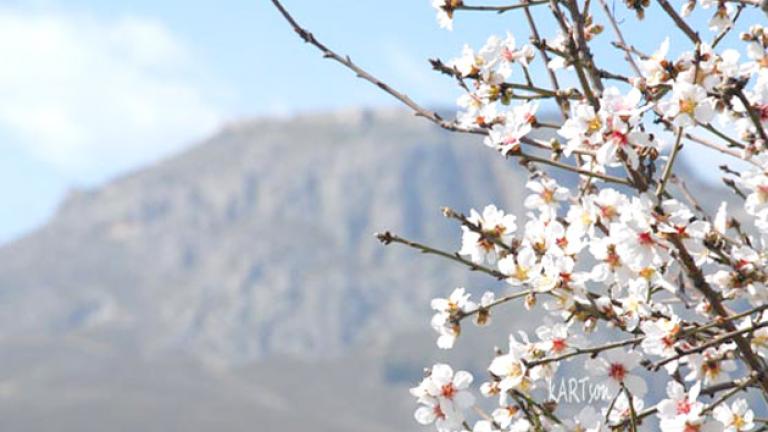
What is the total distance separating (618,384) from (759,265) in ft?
1.83

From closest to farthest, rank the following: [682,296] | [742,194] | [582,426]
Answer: [682,296] → [582,426] → [742,194]

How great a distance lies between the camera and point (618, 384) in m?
3.49

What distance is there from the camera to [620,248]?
3162mm

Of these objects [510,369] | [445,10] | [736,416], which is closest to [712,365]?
[736,416]

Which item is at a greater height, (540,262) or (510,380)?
(540,262)

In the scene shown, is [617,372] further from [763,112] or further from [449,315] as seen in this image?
[763,112]

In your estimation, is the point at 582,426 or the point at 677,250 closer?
the point at 677,250

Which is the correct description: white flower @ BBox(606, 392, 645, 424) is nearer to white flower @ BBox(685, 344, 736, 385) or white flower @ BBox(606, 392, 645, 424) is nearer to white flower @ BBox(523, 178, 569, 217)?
white flower @ BBox(685, 344, 736, 385)

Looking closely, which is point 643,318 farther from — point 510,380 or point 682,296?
point 510,380

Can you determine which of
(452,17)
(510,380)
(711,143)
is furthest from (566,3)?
(510,380)

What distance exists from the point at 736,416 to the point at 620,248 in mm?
727

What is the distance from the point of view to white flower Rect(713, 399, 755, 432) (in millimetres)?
3419

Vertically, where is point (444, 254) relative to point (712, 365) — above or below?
above

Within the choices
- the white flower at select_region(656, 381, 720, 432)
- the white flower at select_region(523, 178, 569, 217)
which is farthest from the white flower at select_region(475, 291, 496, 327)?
the white flower at select_region(656, 381, 720, 432)
